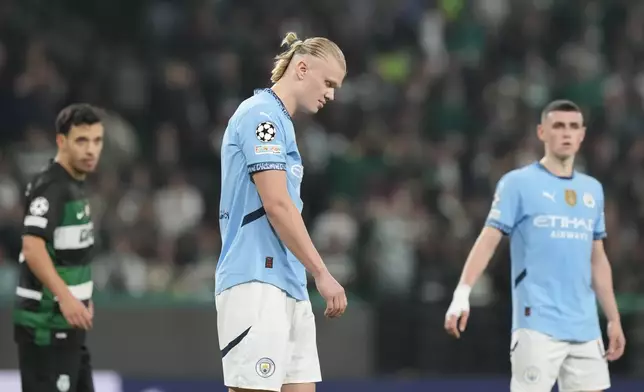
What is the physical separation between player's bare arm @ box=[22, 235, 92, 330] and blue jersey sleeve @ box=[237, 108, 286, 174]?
1774 millimetres

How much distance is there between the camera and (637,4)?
16922mm

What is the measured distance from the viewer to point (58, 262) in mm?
7223

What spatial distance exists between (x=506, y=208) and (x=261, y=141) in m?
2.41

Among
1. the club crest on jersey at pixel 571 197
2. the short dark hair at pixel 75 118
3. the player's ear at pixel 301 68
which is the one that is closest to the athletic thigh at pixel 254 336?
the player's ear at pixel 301 68

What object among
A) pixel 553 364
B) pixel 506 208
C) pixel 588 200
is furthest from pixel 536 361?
pixel 588 200

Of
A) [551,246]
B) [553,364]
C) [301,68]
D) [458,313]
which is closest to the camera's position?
[301,68]

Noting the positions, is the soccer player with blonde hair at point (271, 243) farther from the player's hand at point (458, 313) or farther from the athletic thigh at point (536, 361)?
the athletic thigh at point (536, 361)

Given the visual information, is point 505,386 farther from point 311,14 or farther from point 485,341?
point 311,14

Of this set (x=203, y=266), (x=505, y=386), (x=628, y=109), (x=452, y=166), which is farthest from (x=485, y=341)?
(x=628, y=109)

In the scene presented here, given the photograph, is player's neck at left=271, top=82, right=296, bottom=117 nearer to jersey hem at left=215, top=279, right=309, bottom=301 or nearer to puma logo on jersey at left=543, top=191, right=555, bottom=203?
jersey hem at left=215, top=279, right=309, bottom=301

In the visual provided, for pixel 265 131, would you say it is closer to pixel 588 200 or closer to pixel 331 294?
pixel 331 294

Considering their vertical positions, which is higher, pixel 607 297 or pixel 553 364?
pixel 607 297

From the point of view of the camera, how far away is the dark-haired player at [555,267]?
24.6ft

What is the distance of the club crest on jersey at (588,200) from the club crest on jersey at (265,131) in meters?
2.67
